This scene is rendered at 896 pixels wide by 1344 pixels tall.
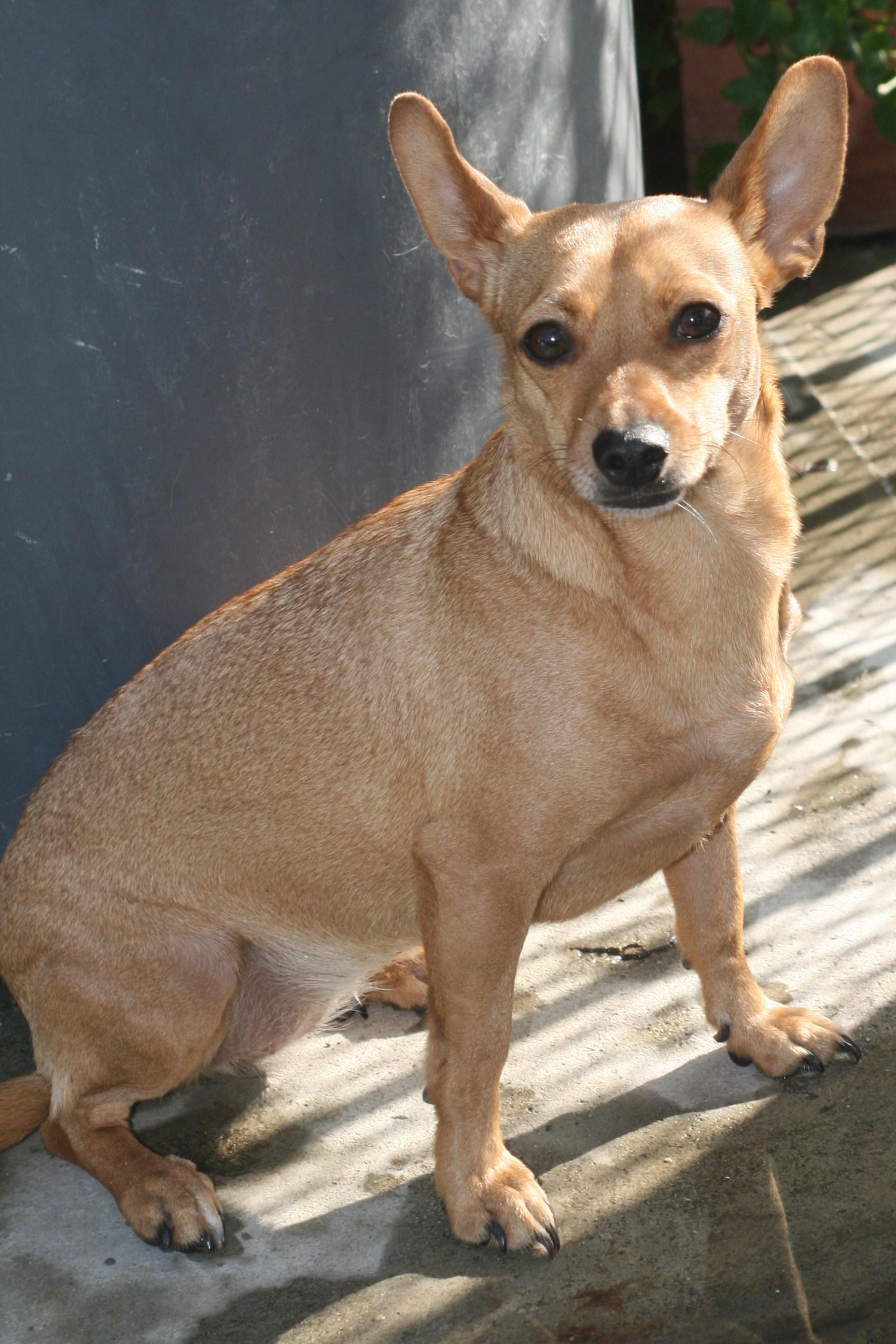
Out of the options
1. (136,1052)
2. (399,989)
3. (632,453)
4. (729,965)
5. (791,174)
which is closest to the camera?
(632,453)

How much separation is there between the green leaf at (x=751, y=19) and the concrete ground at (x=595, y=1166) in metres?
3.66

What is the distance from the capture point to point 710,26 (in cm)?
654

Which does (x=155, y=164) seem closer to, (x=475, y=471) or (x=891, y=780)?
(x=475, y=471)

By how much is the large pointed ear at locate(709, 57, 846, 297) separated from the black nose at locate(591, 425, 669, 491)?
641 mm

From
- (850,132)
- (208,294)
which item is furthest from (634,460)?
(850,132)

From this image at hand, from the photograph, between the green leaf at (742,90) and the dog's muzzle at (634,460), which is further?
the green leaf at (742,90)

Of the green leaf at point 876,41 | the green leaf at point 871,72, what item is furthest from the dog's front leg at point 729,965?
the green leaf at point 876,41

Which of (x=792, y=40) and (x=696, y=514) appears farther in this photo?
(x=792, y=40)

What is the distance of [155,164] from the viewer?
332 cm

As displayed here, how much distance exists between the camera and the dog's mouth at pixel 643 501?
2760 millimetres

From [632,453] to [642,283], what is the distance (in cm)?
38

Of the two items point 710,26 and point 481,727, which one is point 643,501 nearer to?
point 481,727

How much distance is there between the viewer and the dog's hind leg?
10.3ft

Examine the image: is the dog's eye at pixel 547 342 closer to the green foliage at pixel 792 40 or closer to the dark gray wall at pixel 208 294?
the dark gray wall at pixel 208 294
